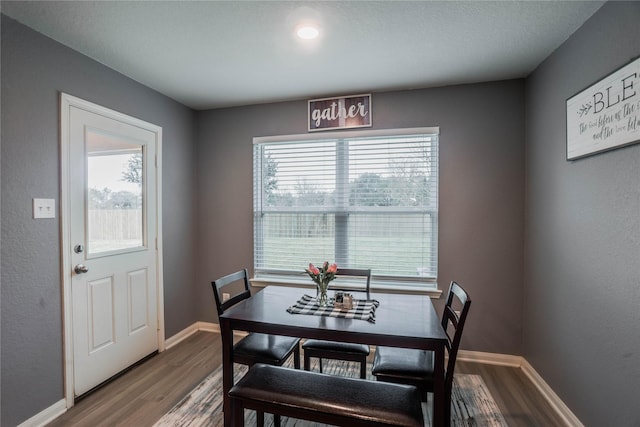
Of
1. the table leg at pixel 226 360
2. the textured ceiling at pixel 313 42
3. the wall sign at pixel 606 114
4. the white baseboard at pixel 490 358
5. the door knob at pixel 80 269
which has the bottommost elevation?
the white baseboard at pixel 490 358

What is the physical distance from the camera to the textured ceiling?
174 cm

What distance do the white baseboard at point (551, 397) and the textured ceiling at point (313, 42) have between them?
2.41m

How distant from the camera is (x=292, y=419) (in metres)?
2.01

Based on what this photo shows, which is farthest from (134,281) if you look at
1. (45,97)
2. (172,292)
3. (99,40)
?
(99,40)

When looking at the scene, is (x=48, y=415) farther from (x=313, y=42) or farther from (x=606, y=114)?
(x=606, y=114)

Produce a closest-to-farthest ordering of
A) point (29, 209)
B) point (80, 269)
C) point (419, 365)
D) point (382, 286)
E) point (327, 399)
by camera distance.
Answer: point (327, 399)
point (419, 365)
point (29, 209)
point (80, 269)
point (382, 286)

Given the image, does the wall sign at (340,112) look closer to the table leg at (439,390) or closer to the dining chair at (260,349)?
the dining chair at (260,349)

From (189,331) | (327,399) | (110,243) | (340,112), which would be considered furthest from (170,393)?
(340,112)

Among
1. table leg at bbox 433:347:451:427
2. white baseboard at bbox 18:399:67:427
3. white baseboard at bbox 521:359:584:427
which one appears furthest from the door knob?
white baseboard at bbox 521:359:584:427

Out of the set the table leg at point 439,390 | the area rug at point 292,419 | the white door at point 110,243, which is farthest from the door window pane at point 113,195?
the table leg at point 439,390

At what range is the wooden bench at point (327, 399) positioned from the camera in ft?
4.46

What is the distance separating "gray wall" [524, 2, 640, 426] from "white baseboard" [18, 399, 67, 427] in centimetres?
328

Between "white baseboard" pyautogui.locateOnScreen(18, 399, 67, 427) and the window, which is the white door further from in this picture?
the window

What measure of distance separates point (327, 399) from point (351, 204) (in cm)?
192
